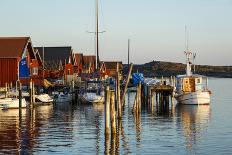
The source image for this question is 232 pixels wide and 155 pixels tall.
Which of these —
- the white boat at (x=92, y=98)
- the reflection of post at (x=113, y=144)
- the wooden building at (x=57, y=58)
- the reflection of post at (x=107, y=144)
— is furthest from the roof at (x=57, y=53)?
the reflection of post at (x=107, y=144)

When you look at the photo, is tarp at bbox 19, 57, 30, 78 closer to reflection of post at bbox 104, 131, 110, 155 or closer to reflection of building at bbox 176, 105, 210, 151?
reflection of building at bbox 176, 105, 210, 151

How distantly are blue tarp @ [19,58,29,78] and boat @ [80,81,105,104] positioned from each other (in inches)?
Result: 303

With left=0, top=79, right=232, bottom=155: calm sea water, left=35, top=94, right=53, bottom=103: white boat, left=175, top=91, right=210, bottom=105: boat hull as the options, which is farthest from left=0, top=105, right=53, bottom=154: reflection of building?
left=175, top=91, right=210, bottom=105: boat hull

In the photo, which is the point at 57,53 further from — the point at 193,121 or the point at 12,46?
the point at 193,121

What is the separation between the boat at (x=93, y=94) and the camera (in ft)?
224

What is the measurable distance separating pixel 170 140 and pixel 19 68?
3940 centimetres

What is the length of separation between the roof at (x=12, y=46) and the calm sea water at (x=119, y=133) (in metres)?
16.6

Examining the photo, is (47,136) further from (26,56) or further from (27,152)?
(26,56)

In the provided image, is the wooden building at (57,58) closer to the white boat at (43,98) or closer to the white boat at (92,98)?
the white boat at (92,98)

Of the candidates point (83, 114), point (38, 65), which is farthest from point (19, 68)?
point (83, 114)

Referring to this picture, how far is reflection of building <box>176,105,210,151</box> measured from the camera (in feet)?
114

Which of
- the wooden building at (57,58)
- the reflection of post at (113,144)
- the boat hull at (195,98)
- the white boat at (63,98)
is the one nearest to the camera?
the reflection of post at (113,144)

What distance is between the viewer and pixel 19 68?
230ft

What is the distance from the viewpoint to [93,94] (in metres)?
69.5
